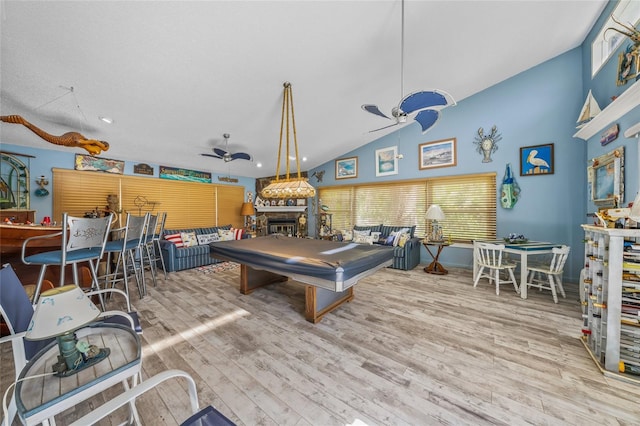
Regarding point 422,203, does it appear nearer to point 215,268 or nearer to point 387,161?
point 387,161

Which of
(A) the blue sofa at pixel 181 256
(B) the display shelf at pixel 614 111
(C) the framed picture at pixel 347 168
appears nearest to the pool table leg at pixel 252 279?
(A) the blue sofa at pixel 181 256

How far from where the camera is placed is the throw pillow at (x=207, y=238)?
5.34 meters

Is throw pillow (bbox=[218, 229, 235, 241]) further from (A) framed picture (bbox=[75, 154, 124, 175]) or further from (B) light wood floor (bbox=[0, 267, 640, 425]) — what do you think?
(B) light wood floor (bbox=[0, 267, 640, 425])

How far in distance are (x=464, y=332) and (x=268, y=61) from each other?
153 inches

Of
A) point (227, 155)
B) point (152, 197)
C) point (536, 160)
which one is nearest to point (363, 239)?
point (227, 155)

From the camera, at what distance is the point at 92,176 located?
4676mm

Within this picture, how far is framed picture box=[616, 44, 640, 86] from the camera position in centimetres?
225

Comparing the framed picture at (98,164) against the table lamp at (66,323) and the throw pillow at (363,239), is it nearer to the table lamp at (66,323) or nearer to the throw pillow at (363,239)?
the table lamp at (66,323)

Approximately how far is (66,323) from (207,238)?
16.4 feet

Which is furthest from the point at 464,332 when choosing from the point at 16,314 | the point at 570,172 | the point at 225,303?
the point at 570,172

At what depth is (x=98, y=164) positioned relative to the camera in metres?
4.74

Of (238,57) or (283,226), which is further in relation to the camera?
(283,226)

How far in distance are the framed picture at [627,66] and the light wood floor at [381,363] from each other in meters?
2.74

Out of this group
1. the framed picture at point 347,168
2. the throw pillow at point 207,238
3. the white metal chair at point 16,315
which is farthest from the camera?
the framed picture at point 347,168
